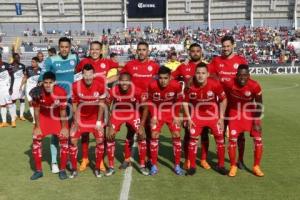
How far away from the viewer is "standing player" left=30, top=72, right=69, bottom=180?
729 cm

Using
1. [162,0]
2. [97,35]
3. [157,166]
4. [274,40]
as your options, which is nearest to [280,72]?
[274,40]

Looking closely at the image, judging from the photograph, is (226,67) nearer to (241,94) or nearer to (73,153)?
(241,94)

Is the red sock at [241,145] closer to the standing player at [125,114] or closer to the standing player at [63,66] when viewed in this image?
the standing player at [125,114]

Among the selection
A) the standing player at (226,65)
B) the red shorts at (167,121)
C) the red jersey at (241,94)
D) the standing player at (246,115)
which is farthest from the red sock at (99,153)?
the standing player at (226,65)

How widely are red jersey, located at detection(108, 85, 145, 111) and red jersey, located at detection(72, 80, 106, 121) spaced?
217mm

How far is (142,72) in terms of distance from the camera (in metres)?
8.09

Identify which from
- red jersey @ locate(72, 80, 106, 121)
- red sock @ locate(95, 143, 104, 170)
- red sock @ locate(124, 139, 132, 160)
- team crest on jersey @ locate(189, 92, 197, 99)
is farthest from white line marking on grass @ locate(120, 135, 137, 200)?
team crest on jersey @ locate(189, 92, 197, 99)

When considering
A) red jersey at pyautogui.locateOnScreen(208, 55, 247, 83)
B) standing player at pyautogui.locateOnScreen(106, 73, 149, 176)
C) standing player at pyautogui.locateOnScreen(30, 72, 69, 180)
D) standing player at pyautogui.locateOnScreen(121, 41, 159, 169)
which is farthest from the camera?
red jersey at pyautogui.locateOnScreen(208, 55, 247, 83)

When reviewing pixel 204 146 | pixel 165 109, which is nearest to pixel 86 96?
pixel 165 109

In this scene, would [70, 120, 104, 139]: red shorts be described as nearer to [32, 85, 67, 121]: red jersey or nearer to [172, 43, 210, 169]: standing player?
[32, 85, 67, 121]: red jersey

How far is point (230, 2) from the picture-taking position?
177 ft

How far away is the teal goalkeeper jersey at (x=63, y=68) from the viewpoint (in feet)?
26.4

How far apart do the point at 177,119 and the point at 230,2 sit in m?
49.0

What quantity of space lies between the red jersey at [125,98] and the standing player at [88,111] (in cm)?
21
